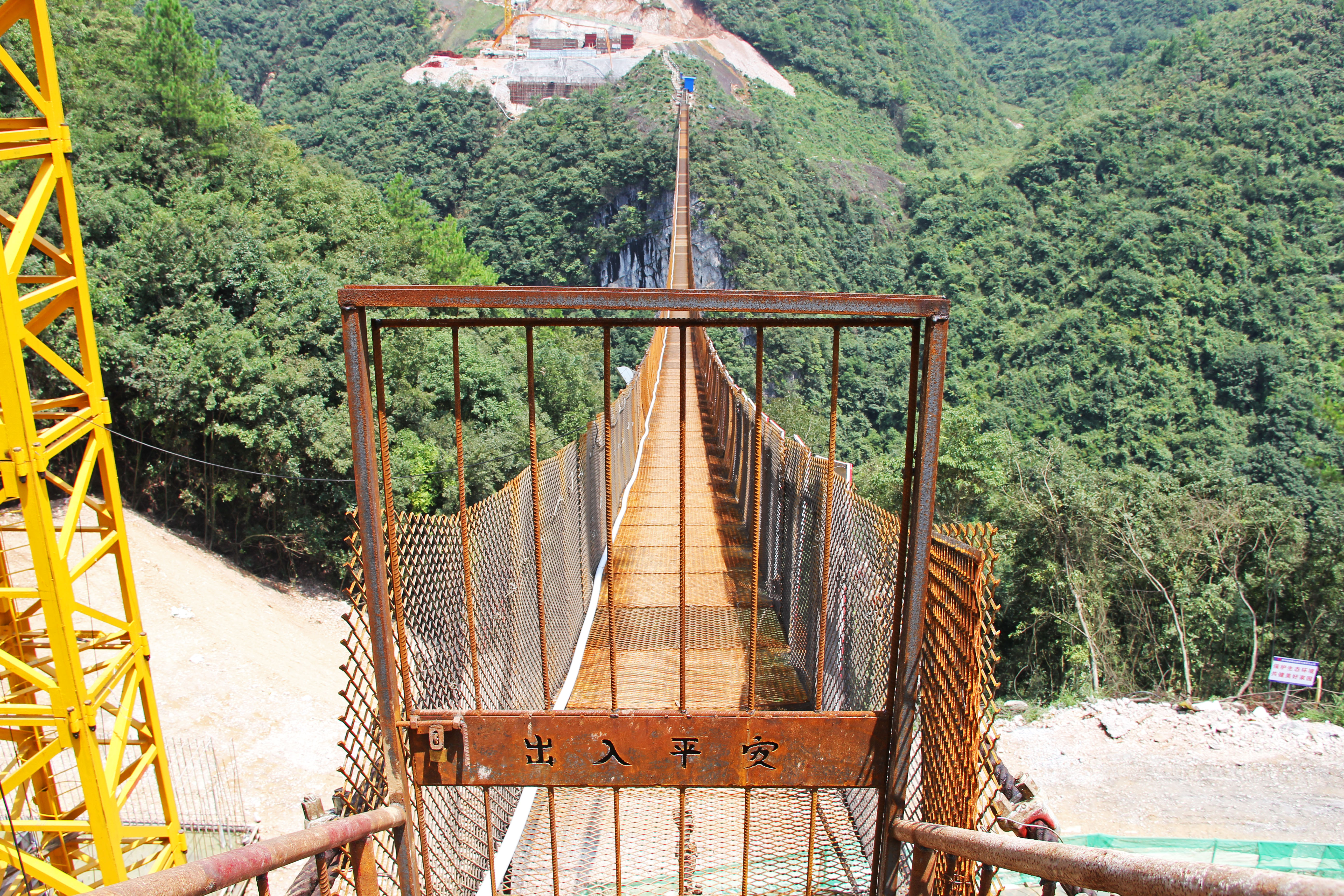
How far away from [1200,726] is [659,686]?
277 inches

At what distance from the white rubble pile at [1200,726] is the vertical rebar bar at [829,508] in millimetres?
5784

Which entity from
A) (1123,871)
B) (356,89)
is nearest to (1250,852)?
(1123,871)

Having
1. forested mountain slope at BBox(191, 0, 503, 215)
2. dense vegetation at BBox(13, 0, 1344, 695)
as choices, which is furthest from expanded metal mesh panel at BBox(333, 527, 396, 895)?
forested mountain slope at BBox(191, 0, 503, 215)

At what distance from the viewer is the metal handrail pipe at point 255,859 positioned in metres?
1.31

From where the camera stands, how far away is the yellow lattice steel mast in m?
5.01

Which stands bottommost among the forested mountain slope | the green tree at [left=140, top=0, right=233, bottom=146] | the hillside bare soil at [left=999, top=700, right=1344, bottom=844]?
the hillside bare soil at [left=999, top=700, right=1344, bottom=844]

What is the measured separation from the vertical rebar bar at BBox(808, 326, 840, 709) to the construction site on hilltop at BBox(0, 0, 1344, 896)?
2cm

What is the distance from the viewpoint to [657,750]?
7.43ft

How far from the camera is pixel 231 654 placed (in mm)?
12180

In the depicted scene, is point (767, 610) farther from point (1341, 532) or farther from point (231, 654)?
point (1341, 532)

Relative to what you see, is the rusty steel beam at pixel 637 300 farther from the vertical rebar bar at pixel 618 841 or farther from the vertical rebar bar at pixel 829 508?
the vertical rebar bar at pixel 618 841

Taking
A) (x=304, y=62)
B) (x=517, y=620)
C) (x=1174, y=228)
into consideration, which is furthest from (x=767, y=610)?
(x=304, y=62)

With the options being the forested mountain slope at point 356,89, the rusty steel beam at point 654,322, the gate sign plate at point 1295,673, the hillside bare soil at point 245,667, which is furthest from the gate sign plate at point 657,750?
the forested mountain slope at point 356,89

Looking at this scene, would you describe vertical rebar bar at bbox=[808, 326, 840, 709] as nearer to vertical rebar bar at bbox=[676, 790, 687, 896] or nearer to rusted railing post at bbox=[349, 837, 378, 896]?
vertical rebar bar at bbox=[676, 790, 687, 896]
